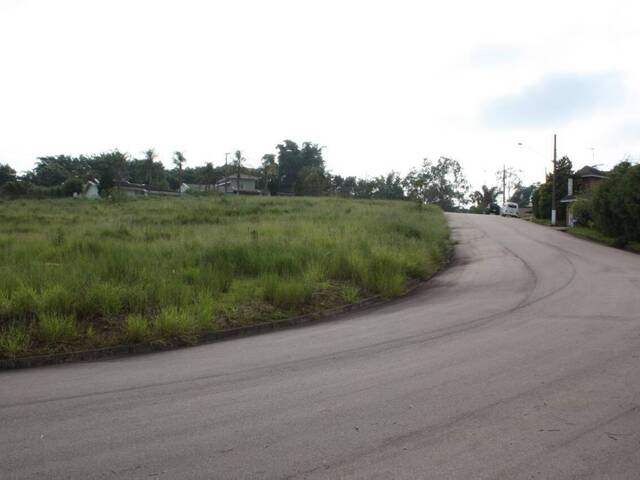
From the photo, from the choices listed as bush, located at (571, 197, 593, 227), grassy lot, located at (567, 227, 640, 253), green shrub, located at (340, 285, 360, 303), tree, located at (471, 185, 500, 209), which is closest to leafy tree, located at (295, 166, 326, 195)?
tree, located at (471, 185, 500, 209)

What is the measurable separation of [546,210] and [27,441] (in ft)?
174

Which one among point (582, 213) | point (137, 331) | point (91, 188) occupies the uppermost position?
point (91, 188)

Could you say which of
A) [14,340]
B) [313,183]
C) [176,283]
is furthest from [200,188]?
[14,340]

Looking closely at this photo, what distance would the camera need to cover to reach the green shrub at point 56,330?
825 centimetres

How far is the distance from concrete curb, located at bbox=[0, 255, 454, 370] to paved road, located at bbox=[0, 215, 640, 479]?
1.28 feet

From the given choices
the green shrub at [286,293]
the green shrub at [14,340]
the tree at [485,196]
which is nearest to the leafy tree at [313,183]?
the tree at [485,196]

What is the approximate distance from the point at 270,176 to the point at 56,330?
94.1 metres

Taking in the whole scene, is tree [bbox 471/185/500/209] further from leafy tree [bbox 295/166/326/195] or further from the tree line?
leafy tree [bbox 295/166/326/195]

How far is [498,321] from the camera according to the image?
9672 mm

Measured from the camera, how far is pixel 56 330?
8.28m

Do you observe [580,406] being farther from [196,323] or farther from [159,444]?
[196,323]

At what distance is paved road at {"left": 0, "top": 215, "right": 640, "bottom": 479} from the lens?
13.5 feet

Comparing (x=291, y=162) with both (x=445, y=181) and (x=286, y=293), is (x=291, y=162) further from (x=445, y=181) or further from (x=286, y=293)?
(x=286, y=293)

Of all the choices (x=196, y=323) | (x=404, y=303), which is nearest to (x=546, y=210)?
(x=404, y=303)
